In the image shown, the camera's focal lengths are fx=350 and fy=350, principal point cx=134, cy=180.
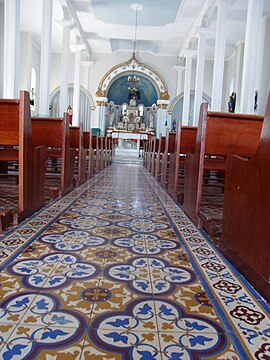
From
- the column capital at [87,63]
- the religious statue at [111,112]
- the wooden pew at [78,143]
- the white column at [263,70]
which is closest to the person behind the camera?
the wooden pew at [78,143]

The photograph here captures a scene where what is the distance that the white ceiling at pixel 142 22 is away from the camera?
33.2ft

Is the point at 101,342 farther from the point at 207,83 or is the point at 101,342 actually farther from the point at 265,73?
the point at 207,83

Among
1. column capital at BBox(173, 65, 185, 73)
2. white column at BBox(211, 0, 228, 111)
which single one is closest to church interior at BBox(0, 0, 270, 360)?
white column at BBox(211, 0, 228, 111)

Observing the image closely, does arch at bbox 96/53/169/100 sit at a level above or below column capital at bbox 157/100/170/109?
above

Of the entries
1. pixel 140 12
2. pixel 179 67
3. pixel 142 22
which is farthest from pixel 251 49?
pixel 179 67

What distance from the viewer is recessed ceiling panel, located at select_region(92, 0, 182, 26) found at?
397 inches

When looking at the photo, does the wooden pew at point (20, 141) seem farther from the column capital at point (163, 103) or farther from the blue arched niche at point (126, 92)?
the blue arched niche at point (126, 92)

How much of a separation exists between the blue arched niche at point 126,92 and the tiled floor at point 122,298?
1703cm

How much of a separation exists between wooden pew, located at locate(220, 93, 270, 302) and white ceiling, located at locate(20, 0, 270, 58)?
28.4 feet

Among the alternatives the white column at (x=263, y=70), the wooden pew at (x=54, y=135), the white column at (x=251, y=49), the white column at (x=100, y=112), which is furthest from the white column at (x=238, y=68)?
the wooden pew at (x=54, y=135)

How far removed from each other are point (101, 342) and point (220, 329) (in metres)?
0.41

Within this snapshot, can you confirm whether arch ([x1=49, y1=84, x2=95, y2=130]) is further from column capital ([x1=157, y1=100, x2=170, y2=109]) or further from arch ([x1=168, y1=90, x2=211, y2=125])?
arch ([x1=168, y1=90, x2=211, y2=125])

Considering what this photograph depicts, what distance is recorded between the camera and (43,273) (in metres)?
1.63

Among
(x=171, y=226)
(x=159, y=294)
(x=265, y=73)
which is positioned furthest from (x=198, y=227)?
(x=265, y=73)
